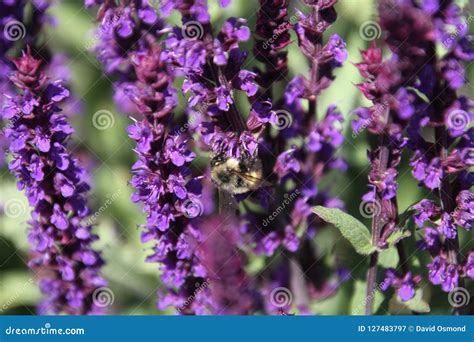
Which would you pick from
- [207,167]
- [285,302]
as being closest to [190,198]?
[207,167]

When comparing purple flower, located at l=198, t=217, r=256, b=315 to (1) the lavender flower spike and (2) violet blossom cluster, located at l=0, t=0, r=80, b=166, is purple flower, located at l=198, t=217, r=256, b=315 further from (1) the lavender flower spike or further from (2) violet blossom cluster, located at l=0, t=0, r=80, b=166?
(2) violet blossom cluster, located at l=0, t=0, r=80, b=166

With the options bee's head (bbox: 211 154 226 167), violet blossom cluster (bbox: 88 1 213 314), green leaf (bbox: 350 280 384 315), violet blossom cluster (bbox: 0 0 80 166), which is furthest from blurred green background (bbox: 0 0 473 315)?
bee's head (bbox: 211 154 226 167)

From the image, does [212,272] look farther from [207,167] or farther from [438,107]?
[438,107]

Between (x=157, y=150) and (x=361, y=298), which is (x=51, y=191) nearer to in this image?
(x=157, y=150)

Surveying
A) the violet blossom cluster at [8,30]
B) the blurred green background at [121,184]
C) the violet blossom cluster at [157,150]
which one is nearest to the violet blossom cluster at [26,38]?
the violet blossom cluster at [8,30]

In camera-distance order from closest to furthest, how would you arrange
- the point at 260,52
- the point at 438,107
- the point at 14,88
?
1. the point at 438,107
2. the point at 260,52
3. the point at 14,88

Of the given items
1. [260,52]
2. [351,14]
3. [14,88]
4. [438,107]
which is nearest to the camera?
[438,107]
